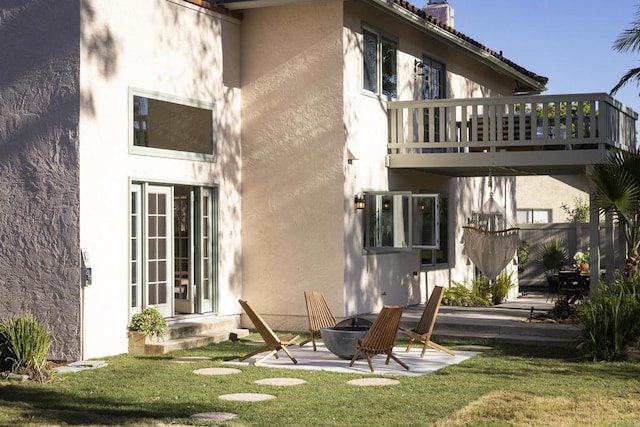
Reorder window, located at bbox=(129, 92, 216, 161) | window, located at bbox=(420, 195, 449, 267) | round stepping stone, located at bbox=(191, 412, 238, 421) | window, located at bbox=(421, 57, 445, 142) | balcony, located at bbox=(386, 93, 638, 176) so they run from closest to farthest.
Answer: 1. round stepping stone, located at bbox=(191, 412, 238, 421)
2. window, located at bbox=(129, 92, 216, 161)
3. balcony, located at bbox=(386, 93, 638, 176)
4. window, located at bbox=(421, 57, 445, 142)
5. window, located at bbox=(420, 195, 449, 267)

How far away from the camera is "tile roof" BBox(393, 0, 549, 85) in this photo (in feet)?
57.6

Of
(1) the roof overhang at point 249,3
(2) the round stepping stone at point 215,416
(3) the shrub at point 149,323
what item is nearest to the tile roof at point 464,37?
(1) the roof overhang at point 249,3

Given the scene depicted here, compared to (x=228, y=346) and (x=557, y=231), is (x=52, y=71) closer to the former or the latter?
(x=228, y=346)

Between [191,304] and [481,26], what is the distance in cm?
1629

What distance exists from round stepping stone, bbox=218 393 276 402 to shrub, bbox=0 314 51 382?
2.55m

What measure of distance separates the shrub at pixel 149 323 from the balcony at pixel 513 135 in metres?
5.81

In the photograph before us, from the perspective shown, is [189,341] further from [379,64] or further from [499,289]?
[499,289]

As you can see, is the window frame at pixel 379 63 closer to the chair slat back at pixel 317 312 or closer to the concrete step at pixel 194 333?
the chair slat back at pixel 317 312

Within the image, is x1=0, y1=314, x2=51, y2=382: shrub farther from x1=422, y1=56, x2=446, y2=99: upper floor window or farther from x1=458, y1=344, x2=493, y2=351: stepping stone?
x1=422, y1=56, x2=446, y2=99: upper floor window

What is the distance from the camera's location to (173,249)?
1561 centimetres

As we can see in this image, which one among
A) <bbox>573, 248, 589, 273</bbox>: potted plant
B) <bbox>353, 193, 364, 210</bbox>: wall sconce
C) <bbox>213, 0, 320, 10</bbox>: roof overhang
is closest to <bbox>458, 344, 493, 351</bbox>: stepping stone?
<bbox>353, 193, 364, 210</bbox>: wall sconce

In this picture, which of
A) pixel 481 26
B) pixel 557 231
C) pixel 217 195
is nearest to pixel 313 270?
pixel 217 195

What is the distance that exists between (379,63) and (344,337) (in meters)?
6.32

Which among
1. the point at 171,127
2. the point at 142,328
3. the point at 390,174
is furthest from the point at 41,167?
the point at 390,174
